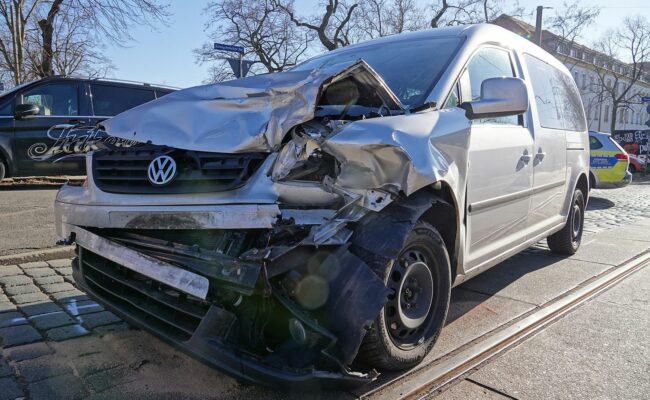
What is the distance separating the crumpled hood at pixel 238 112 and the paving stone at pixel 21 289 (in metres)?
1.89

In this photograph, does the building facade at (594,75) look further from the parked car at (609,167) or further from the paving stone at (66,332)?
the paving stone at (66,332)

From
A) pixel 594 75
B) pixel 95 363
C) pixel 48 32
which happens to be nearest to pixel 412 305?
pixel 95 363

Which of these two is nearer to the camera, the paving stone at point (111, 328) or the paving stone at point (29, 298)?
the paving stone at point (111, 328)

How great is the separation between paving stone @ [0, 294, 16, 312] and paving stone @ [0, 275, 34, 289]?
1.09ft

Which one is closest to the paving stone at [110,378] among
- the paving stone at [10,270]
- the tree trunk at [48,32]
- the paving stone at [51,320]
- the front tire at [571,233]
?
the paving stone at [51,320]

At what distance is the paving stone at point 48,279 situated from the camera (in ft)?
14.1

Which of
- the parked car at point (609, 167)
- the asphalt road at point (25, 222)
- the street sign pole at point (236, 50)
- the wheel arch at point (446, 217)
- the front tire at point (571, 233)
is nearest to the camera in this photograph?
the wheel arch at point (446, 217)

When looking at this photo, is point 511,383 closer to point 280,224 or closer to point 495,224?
point 495,224

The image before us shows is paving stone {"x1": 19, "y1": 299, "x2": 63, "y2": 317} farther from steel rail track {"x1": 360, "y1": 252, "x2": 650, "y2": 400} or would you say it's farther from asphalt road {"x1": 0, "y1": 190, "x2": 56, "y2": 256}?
steel rail track {"x1": 360, "y1": 252, "x2": 650, "y2": 400}

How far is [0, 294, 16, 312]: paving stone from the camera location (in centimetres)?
366

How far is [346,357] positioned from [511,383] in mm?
1167

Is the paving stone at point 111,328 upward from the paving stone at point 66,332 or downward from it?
downward

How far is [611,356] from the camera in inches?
129

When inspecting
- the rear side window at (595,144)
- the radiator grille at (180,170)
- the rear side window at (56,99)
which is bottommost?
the rear side window at (595,144)
